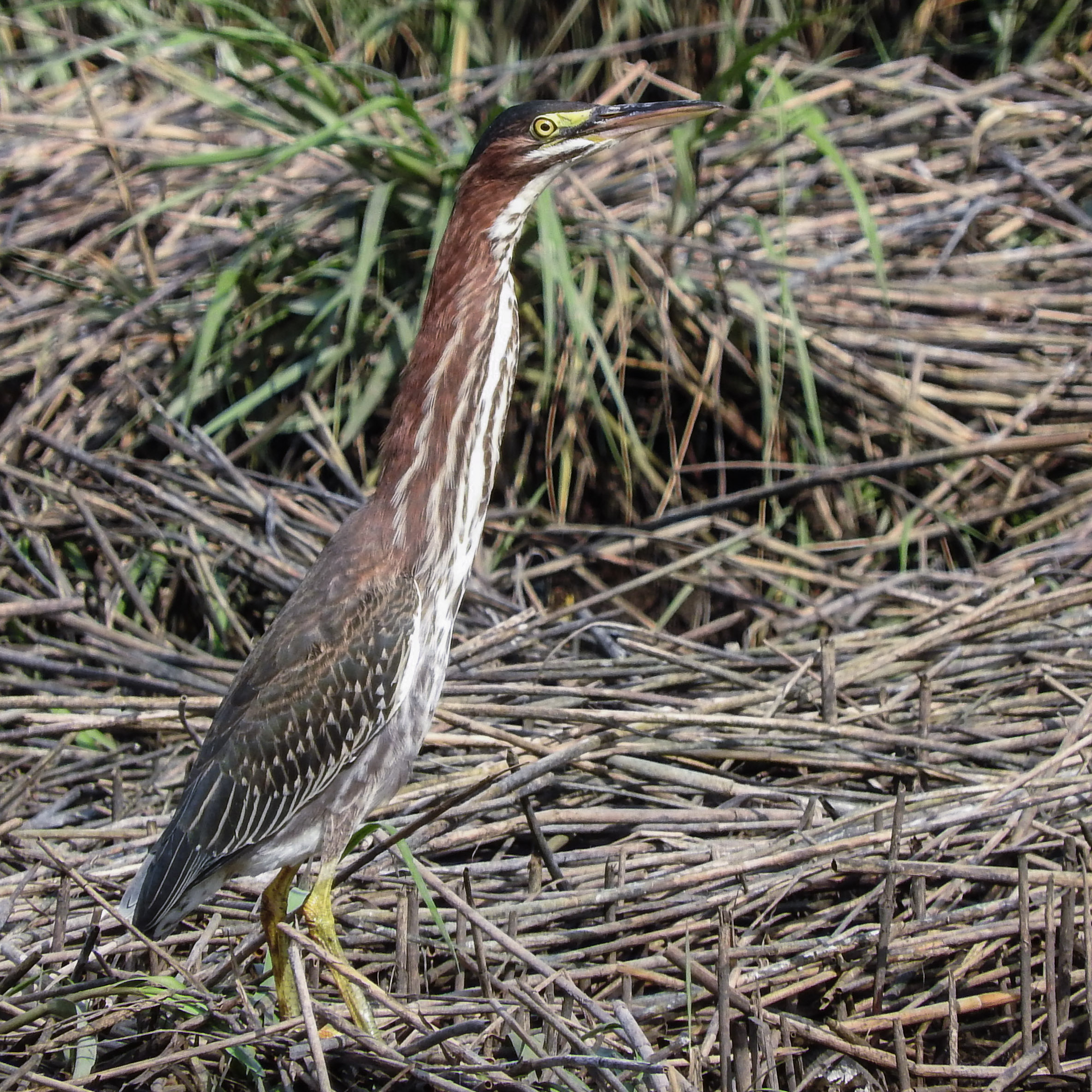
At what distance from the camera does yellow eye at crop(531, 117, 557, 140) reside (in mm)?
2828

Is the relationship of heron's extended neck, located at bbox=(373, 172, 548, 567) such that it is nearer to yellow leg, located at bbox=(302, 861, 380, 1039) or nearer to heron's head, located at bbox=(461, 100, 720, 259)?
heron's head, located at bbox=(461, 100, 720, 259)

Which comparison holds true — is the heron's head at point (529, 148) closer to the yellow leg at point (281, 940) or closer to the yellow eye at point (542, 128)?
the yellow eye at point (542, 128)

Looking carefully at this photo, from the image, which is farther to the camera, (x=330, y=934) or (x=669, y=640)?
(x=669, y=640)

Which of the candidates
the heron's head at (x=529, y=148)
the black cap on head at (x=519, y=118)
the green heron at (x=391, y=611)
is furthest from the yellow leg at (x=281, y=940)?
the black cap on head at (x=519, y=118)

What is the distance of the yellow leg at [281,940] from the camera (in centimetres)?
278

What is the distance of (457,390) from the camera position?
2.91 m

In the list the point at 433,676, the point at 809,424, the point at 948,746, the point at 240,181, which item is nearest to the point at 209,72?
the point at 240,181

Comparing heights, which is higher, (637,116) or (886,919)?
(637,116)

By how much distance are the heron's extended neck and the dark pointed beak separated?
0.19m

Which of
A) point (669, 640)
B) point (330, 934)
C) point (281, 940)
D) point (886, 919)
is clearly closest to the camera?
point (886, 919)

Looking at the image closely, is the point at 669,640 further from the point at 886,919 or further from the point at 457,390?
the point at 886,919

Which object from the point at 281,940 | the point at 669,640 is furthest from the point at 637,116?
the point at 281,940

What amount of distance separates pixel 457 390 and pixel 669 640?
1.15m

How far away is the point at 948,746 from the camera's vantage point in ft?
10.0
